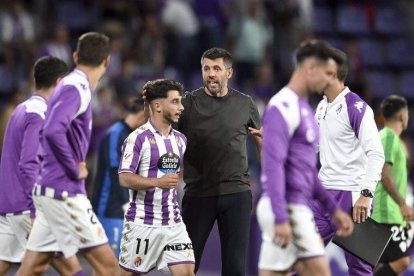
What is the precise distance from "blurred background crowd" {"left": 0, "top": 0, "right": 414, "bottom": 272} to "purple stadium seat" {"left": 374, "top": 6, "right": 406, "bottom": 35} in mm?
20

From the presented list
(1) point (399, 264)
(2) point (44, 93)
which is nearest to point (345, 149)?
→ (1) point (399, 264)

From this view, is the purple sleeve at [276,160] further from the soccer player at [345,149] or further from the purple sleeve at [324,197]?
the soccer player at [345,149]

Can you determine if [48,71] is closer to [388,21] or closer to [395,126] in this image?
[395,126]

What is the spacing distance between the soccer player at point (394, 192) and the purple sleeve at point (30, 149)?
3524 mm

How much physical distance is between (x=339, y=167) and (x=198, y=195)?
1299 millimetres

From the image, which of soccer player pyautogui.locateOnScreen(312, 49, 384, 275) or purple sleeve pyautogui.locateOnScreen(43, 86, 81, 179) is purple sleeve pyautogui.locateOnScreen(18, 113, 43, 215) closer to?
purple sleeve pyautogui.locateOnScreen(43, 86, 81, 179)

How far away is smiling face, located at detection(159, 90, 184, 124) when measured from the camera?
8727 mm

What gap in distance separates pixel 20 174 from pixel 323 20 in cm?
1224

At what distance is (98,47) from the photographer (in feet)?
26.1

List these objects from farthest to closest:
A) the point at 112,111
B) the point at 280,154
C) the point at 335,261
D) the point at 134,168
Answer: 1. the point at 112,111
2. the point at 335,261
3. the point at 134,168
4. the point at 280,154

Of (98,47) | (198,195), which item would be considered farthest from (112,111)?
(98,47)

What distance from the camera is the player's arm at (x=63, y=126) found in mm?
7594

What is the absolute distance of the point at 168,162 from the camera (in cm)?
871

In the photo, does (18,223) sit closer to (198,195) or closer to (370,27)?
(198,195)
